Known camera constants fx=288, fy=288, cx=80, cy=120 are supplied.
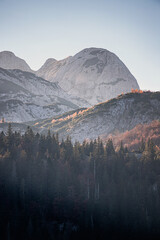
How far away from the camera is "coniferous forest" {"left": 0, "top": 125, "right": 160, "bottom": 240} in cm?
6631

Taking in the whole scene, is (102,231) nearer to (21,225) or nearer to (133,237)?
(133,237)

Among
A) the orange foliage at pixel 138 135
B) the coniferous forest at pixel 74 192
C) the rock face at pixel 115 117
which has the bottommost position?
the coniferous forest at pixel 74 192

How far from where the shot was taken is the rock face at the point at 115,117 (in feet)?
536

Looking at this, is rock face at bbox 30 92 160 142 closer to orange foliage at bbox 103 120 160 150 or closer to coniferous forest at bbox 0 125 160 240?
orange foliage at bbox 103 120 160 150

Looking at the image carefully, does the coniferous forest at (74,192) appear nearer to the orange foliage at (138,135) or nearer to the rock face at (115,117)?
the orange foliage at (138,135)

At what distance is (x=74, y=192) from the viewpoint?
78.9 meters

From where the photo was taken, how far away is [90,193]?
7938cm

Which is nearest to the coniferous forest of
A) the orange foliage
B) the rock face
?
the orange foliage

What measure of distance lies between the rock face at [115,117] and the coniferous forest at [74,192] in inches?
2661

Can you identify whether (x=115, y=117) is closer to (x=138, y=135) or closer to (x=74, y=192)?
(x=138, y=135)

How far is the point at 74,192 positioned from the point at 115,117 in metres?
98.3

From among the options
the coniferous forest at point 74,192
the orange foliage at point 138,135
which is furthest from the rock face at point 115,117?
the coniferous forest at point 74,192

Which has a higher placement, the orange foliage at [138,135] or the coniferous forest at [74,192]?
the orange foliage at [138,135]

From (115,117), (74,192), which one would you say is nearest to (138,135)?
(115,117)
